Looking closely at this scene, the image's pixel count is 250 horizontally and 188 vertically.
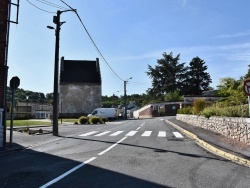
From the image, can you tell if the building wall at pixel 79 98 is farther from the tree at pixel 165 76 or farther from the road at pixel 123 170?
the road at pixel 123 170

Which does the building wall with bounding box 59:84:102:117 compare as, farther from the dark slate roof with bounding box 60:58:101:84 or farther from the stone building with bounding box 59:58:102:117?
the dark slate roof with bounding box 60:58:101:84

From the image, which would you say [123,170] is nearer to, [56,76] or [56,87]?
[56,87]

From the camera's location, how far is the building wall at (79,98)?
65.7m

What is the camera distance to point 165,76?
9206 centimetres

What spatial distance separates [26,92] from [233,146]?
379 ft

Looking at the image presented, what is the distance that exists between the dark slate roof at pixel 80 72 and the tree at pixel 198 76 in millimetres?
31932

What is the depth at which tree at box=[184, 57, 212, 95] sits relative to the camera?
91.1 metres

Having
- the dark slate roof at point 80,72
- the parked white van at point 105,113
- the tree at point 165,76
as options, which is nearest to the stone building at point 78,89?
the dark slate roof at point 80,72

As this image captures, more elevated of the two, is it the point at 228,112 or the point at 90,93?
the point at 90,93

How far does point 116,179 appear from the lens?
7.01m

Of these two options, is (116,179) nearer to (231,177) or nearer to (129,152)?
(231,177)

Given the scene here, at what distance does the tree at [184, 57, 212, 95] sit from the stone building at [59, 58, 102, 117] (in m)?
32.6

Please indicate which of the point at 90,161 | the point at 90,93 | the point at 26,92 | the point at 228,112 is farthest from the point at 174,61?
the point at 90,161

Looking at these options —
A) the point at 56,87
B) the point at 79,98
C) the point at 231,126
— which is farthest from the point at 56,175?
the point at 79,98
